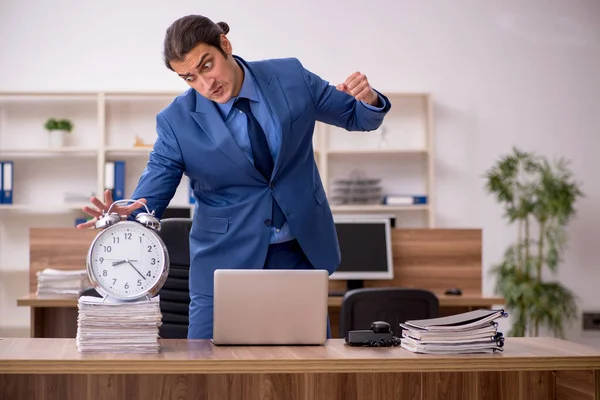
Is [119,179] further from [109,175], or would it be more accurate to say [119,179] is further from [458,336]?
[458,336]

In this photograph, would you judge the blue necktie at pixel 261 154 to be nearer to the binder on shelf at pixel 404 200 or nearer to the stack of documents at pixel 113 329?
the stack of documents at pixel 113 329

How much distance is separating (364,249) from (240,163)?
2586 millimetres

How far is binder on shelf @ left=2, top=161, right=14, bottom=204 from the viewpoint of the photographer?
6.68 metres

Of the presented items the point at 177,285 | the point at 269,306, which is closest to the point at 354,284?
the point at 177,285

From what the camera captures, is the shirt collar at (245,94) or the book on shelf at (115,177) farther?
the book on shelf at (115,177)

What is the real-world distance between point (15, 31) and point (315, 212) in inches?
209

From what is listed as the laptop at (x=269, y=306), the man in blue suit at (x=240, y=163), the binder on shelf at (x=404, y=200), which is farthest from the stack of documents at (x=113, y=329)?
the binder on shelf at (x=404, y=200)

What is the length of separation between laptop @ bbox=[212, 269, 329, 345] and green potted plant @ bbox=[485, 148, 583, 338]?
15.6 feet

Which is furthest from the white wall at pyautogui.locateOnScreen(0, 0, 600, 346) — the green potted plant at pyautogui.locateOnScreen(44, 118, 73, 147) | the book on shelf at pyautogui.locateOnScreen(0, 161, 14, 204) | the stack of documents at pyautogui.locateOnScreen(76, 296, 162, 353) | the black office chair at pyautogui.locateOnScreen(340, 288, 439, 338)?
the stack of documents at pyautogui.locateOnScreen(76, 296, 162, 353)

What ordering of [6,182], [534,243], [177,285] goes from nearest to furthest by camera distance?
[177,285], [6,182], [534,243]

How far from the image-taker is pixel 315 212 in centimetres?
239

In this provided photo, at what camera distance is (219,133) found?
2318mm

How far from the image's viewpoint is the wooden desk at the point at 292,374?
1830mm

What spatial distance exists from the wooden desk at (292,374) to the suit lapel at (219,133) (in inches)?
20.5
